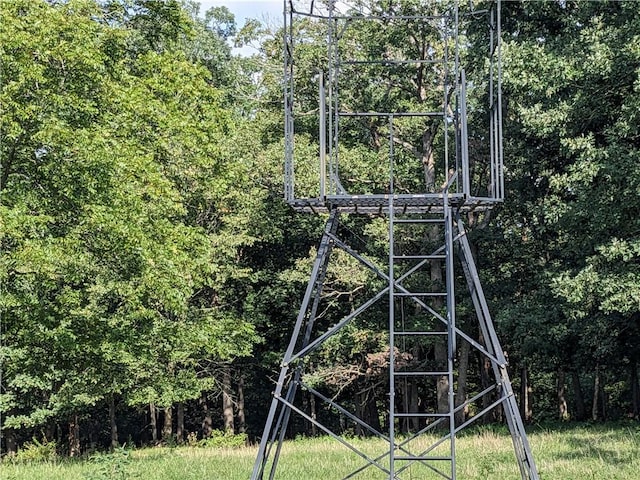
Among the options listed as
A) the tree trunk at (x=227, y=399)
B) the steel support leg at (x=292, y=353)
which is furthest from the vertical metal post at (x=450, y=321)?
the tree trunk at (x=227, y=399)

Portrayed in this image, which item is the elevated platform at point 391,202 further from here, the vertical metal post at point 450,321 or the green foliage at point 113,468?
the green foliage at point 113,468

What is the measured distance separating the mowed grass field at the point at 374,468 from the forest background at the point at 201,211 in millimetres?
2442

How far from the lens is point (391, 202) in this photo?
24.4ft

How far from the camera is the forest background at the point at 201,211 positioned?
1308cm

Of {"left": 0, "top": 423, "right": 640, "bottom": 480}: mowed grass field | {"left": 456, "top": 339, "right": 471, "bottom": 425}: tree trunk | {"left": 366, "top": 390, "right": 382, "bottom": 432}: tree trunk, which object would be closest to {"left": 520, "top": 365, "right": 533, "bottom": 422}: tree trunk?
{"left": 456, "top": 339, "right": 471, "bottom": 425}: tree trunk

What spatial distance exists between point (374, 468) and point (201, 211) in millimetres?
12445

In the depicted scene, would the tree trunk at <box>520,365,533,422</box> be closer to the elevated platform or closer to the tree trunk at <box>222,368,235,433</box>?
the tree trunk at <box>222,368,235,433</box>

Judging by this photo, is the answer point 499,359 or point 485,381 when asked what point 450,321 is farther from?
point 485,381

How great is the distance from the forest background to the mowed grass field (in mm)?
2442

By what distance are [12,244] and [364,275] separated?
10.6 meters

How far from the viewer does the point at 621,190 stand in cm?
1521

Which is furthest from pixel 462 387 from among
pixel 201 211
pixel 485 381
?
pixel 201 211

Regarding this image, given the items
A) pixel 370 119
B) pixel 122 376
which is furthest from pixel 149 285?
pixel 370 119

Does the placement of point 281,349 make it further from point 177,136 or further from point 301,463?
point 301,463
